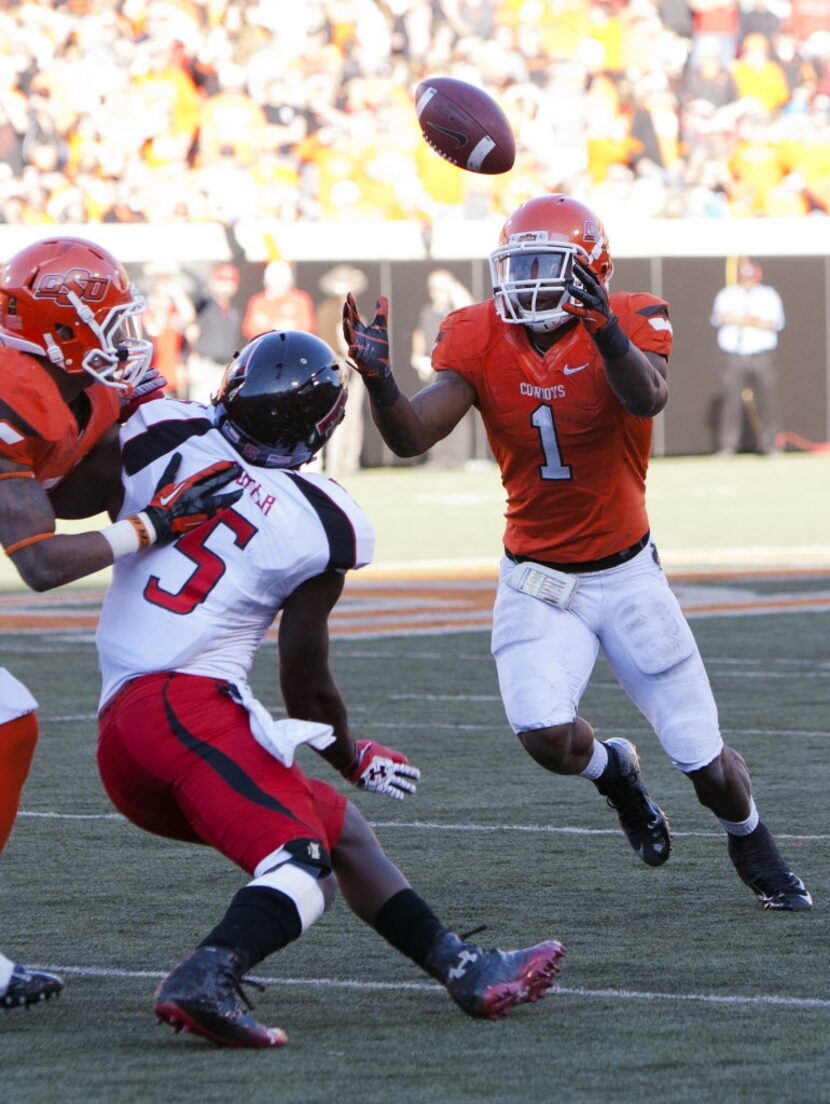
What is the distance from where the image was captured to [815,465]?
22.0 m

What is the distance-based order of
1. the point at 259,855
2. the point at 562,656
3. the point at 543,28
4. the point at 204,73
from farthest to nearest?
the point at 543,28 → the point at 204,73 → the point at 562,656 → the point at 259,855

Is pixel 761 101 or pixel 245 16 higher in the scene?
pixel 245 16

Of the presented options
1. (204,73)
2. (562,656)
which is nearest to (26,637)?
(562,656)

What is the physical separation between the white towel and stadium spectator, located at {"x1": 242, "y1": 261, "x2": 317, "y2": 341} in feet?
54.8

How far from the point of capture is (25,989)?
161 inches

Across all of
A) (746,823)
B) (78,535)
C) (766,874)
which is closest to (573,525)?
(746,823)

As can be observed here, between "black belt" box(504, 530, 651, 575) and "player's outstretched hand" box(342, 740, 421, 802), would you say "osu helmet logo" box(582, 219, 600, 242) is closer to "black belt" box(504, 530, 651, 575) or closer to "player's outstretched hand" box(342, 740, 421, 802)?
"black belt" box(504, 530, 651, 575)

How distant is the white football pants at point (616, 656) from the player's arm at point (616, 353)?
496mm

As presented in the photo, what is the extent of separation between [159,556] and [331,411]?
44cm

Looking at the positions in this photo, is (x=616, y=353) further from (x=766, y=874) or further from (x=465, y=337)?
(x=766, y=874)

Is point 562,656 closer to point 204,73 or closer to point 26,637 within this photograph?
point 26,637

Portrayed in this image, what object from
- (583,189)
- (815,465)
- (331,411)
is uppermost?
A: (331,411)

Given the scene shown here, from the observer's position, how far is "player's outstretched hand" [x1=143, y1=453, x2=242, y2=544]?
156 inches

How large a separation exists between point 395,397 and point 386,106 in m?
18.0
